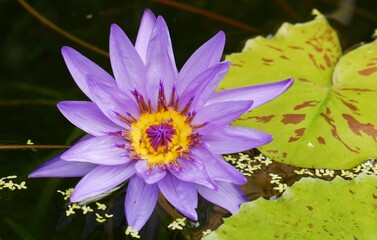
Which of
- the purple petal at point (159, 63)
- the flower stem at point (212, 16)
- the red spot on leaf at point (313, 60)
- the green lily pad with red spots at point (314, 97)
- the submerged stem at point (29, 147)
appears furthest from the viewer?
the flower stem at point (212, 16)

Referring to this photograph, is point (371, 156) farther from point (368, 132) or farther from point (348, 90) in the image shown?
point (348, 90)

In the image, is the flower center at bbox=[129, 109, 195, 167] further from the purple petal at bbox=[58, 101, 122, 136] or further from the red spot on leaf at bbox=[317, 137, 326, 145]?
the red spot on leaf at bbox=[317, 137, 326, 145]

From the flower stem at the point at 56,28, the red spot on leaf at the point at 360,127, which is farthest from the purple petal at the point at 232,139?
the flower stem at the point at 56,28

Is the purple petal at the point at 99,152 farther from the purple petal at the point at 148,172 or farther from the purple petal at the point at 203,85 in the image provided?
the purple petal at the point at 203,85

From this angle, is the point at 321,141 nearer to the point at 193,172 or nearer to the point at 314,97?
the point at 314,97

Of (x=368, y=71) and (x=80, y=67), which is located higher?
Answer: (x=80, y=67)

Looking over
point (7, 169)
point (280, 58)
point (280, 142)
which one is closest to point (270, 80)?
point (280, 58)

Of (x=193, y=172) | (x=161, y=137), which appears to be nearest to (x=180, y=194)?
(x=193, y=172)

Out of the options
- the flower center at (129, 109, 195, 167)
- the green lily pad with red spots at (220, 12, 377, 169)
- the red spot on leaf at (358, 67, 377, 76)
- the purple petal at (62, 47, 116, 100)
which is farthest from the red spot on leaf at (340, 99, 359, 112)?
the purple petal at (62, 47, 116, 100)
